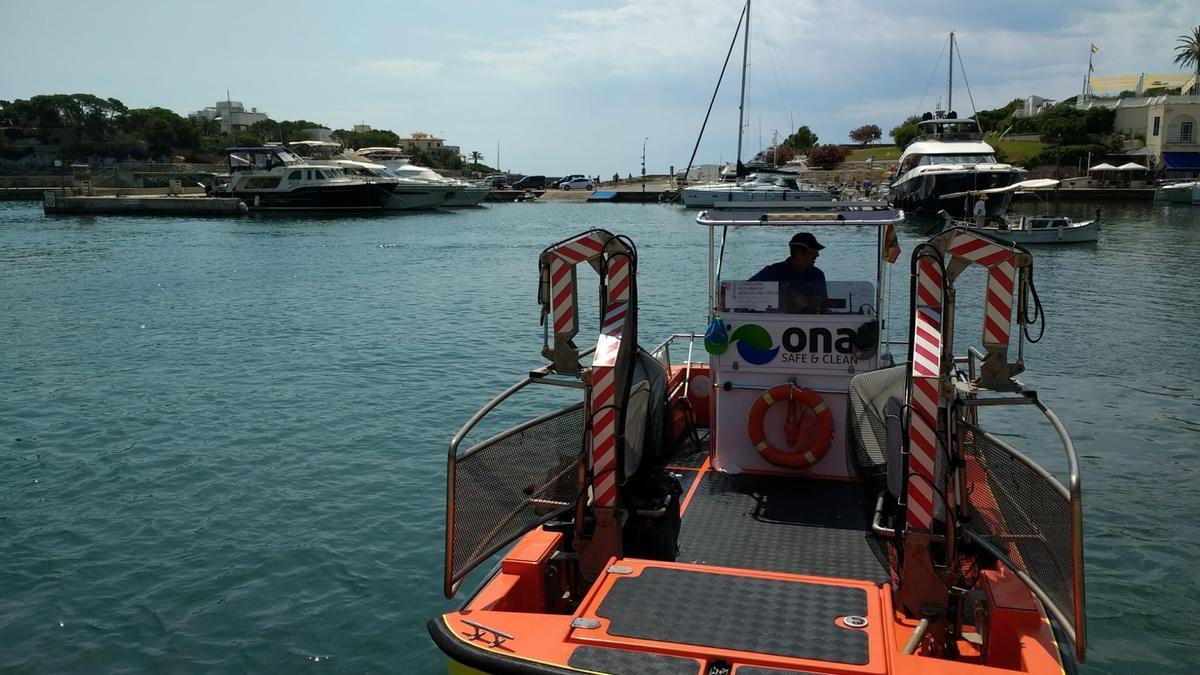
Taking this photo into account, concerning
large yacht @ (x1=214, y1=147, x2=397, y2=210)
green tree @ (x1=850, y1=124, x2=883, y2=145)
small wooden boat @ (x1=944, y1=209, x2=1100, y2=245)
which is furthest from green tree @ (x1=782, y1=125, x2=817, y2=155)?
small wooden boat @ (x1=944, y1=209, x2=1100, y2=245)

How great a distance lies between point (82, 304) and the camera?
2741 cm

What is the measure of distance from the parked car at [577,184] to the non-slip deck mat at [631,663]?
404ft

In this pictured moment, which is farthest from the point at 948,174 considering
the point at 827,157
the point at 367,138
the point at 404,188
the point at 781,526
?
the point at 367,138

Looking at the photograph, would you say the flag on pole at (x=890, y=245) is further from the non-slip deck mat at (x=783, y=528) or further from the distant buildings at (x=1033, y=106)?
the distant buildings at (x=1033, y=106)

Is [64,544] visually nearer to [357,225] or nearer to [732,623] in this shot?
[732,623]

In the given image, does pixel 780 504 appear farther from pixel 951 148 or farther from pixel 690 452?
pixel 951 148

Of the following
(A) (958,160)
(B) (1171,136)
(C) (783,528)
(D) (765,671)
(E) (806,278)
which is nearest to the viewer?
(D) (765,671)

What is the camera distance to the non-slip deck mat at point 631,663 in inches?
175

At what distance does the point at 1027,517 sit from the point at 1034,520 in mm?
94

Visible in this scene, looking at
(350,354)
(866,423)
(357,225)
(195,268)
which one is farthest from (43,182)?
(866,423)

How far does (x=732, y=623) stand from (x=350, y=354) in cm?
1642

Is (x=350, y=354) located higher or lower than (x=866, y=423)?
lower

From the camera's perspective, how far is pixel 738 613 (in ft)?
16.3

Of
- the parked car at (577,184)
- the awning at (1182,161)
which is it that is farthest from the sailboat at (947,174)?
the parked car at (577,184)
